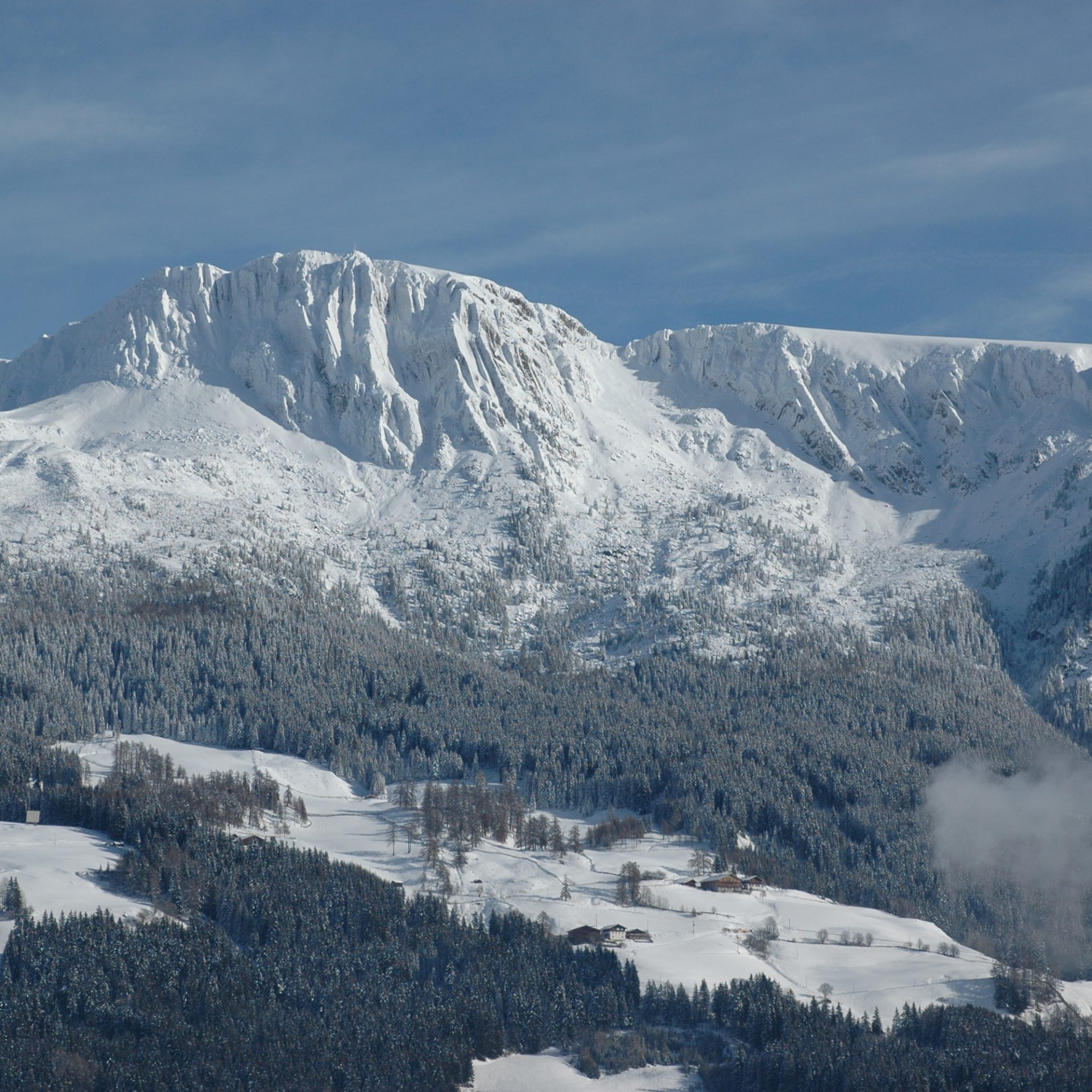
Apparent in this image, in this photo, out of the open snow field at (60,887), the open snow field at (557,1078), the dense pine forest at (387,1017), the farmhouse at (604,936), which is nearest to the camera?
the dense pine forest at (387,1017)

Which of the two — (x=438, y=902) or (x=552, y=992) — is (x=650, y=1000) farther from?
(x=438, y=902)

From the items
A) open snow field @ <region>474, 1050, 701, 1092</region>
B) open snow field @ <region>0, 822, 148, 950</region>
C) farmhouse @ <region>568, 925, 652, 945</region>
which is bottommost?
open snow field @ <region>474, 1050, 701, 1092</region>

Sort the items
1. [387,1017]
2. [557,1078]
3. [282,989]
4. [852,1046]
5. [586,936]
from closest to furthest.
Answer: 1. [557,1078]
2. [852,1046]
3. [387,1017]
4. [282,989]
5. [586,936]

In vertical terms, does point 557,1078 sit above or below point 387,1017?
below

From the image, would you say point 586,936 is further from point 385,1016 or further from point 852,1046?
point 852,1046

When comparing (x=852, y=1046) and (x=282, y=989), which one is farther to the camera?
(x=282, y=989)

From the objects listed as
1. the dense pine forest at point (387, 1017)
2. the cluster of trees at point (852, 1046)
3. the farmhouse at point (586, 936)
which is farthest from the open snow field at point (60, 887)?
the cluster of trees at point (852, 1046)

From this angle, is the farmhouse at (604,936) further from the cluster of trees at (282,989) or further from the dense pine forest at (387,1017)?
the dense pine forest at (387,1017)

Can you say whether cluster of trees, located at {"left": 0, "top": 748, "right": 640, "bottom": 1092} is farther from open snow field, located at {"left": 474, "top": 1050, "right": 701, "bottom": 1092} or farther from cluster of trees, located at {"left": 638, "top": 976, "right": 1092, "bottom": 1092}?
cluster of trees, located at {"left": 638, "top": 976, "right": 1092, "bottom": 1092}

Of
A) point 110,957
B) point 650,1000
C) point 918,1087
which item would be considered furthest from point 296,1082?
point 918,1087

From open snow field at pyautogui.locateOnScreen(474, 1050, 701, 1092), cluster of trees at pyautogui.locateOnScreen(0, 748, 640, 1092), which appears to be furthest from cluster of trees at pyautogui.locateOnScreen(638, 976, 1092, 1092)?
cluster of trees at pyautogui.locateOnScreen(0, 748, 640, 1092)

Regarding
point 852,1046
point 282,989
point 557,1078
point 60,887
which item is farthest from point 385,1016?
point 60,887
